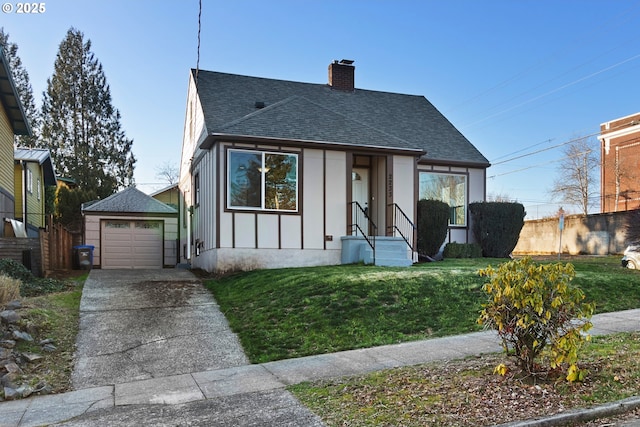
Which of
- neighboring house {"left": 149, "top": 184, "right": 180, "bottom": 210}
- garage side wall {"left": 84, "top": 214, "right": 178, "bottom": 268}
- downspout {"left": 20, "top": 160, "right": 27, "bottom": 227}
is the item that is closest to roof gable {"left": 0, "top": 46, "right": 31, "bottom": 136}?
downspout {"left": 20, "top": 160, "right": 27, "bottom": 227}

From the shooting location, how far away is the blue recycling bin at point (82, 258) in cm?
1775

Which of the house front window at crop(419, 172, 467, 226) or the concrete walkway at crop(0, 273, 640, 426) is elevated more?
the house front window at crop(419, 172, 467, 226)

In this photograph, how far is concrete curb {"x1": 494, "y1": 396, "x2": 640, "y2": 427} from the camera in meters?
4.29

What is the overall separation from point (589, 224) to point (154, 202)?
1955 centimetres

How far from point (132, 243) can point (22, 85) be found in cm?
2503

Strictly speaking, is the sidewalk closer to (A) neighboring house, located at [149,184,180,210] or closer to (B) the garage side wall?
(B) the garage side wall

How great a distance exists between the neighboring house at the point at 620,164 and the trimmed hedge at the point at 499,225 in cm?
1918

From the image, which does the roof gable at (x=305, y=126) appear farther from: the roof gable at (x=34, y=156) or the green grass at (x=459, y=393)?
the roof gable at (x=34, y=156)

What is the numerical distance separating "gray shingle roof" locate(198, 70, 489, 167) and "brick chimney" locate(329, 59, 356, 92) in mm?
304

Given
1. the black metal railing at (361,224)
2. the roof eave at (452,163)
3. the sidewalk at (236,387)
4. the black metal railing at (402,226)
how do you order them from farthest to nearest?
the roof eave at (452,163)
the black metal railing at (402,226)
the black metal railing at (361,224)
the sidewalk at (236,387)

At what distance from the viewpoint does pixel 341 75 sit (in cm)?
1961

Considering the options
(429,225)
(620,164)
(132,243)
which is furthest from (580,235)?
(132,243)

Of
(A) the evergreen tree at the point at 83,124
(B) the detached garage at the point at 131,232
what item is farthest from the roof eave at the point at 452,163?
(A) the evergreen tree at the point at 83,124

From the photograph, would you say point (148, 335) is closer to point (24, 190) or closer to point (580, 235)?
point (24, 190)
